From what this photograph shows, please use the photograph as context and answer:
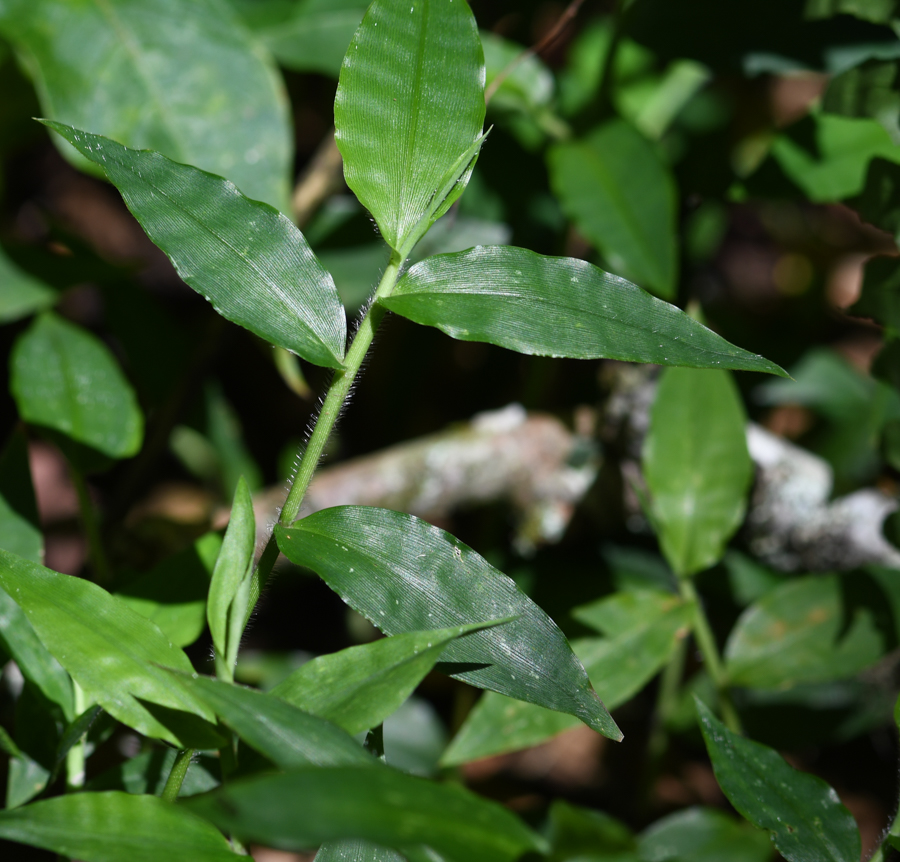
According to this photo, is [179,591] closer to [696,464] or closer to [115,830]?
[115,830]

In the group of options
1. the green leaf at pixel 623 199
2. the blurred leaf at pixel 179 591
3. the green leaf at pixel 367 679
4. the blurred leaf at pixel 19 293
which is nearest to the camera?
the green leaf at pixel 367 679

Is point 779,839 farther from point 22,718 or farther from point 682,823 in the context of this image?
point 22,718

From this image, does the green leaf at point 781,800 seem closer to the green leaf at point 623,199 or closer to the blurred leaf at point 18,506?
the green leaf at point 623,199

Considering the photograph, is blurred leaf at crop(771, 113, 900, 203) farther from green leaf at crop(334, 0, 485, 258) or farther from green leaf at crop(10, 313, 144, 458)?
green leaf at crop(10, 313, 144, 458)

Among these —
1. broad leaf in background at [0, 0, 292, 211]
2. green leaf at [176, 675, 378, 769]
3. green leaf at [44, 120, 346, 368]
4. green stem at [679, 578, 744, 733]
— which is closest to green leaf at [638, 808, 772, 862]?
green stem at [679, 578, 744, 733]

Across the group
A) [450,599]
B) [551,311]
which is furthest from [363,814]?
[551,311]

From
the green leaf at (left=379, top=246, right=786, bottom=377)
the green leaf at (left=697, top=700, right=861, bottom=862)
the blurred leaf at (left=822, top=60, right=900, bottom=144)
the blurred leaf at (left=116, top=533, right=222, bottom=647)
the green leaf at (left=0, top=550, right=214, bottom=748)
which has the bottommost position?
the green leaf at (left=697, top=700, right=861, bottom=862)

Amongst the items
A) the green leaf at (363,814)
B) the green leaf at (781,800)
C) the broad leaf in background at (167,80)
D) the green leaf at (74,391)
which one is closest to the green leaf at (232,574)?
the green leaf at (363,814)
